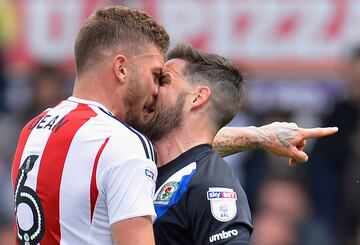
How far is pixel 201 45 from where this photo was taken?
1081cm

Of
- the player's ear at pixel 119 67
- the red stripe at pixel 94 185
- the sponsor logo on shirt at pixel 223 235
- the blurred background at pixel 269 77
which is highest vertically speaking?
the player's ear at pixel 119 67

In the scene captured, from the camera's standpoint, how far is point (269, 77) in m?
10.8

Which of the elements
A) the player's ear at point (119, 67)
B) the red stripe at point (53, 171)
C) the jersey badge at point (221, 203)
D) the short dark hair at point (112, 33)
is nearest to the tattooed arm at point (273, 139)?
the jersey badge at point (221, 203)

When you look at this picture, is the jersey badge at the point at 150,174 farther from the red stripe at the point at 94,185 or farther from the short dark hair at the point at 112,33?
the short dark hair at the point at 112,33

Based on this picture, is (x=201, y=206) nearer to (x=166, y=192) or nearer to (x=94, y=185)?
(x=166, y=192)

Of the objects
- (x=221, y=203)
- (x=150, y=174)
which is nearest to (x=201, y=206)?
(x=221, y=203)

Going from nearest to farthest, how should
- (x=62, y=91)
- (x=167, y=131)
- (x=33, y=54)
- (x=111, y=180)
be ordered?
(x=111, y=180)
(x=167, y=131)
(x=62, y=91)
(x=33, y=54)

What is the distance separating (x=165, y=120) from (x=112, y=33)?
58 centimetres

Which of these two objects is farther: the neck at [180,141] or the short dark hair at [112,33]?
the neck at [180,141]

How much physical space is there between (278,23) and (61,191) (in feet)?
21.1

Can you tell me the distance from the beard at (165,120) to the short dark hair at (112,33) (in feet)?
1.27

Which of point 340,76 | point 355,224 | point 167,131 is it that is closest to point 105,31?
point 167,131

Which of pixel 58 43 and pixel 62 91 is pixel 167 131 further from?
pixel 58 43

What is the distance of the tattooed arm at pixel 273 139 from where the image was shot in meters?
5.34
